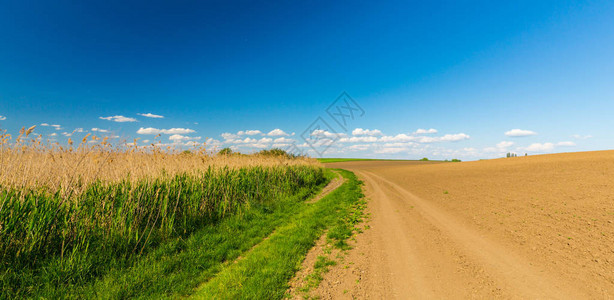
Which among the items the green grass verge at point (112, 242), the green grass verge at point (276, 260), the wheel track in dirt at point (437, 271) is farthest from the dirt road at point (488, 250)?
Answer: the green grass verge at point (112, 242)

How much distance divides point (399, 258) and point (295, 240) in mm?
2691

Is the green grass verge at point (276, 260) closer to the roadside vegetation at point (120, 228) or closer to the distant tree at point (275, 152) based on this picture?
the roadside vegetation at point (120, 228)

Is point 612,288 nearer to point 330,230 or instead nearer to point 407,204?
point 330,230

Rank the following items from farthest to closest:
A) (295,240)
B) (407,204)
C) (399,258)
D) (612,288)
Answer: (407,204)
(295,240)
(399,258)
(612,288)

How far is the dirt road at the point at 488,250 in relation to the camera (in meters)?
4.03

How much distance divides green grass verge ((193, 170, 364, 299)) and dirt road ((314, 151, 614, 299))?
816 millimetres

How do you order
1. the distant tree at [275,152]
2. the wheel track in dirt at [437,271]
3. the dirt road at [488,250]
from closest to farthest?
1. the wheel track in dirt at [437,271]
2. the dirt road at [488,250]
3. the distant tree at [275,152]

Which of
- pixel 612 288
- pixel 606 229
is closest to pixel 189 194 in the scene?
pixel 612 288

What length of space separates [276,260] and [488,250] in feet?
17.5

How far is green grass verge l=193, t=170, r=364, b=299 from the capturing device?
13.0 ft

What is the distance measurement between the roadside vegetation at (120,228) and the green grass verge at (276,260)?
0.06 m

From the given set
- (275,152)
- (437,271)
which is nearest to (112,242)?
(437,271)

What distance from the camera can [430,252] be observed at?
5555mm

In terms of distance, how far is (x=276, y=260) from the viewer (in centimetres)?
506
